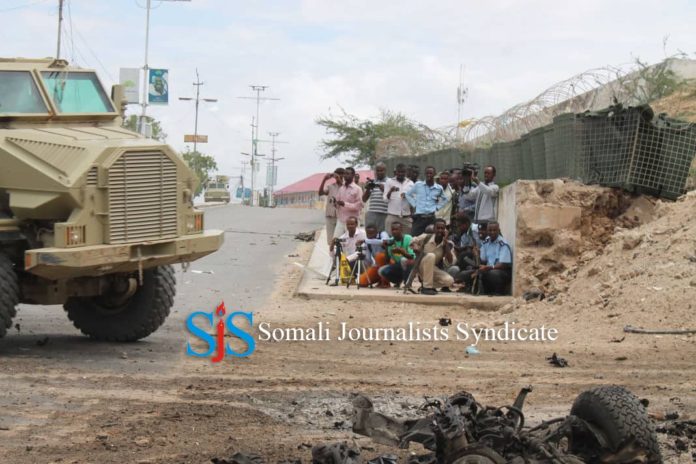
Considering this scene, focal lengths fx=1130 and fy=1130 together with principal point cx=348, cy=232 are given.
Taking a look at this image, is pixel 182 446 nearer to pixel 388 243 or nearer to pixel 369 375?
pixel 369 375

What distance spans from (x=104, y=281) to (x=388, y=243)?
5.56 meters

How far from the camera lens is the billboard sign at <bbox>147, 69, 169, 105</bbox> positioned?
177ft

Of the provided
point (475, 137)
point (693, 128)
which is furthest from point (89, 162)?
point (475, 137)

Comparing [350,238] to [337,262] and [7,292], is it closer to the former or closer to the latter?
[337,262]

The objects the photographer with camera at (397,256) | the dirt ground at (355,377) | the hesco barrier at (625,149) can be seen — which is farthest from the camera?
the photographer with camera at (397,256)

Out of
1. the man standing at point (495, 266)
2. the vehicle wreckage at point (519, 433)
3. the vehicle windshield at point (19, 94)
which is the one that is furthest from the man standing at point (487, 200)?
the vehicle wreckage at point (519, 433)

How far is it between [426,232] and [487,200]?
0.98 m

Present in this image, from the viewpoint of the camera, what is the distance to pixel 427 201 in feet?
55.3

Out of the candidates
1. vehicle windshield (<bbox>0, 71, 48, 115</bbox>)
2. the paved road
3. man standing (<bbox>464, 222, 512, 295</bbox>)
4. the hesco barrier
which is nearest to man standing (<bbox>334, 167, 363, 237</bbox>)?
the paved road

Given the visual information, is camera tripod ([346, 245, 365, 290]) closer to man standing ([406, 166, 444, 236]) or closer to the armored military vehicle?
man standing ([406, 166, 444, 236])

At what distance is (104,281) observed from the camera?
37.0ft

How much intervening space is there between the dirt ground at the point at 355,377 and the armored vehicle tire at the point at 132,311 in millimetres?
509

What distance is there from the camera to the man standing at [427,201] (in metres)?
16.8

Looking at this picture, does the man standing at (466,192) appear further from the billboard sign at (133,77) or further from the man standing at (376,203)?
the billboard sign at (133,77)
